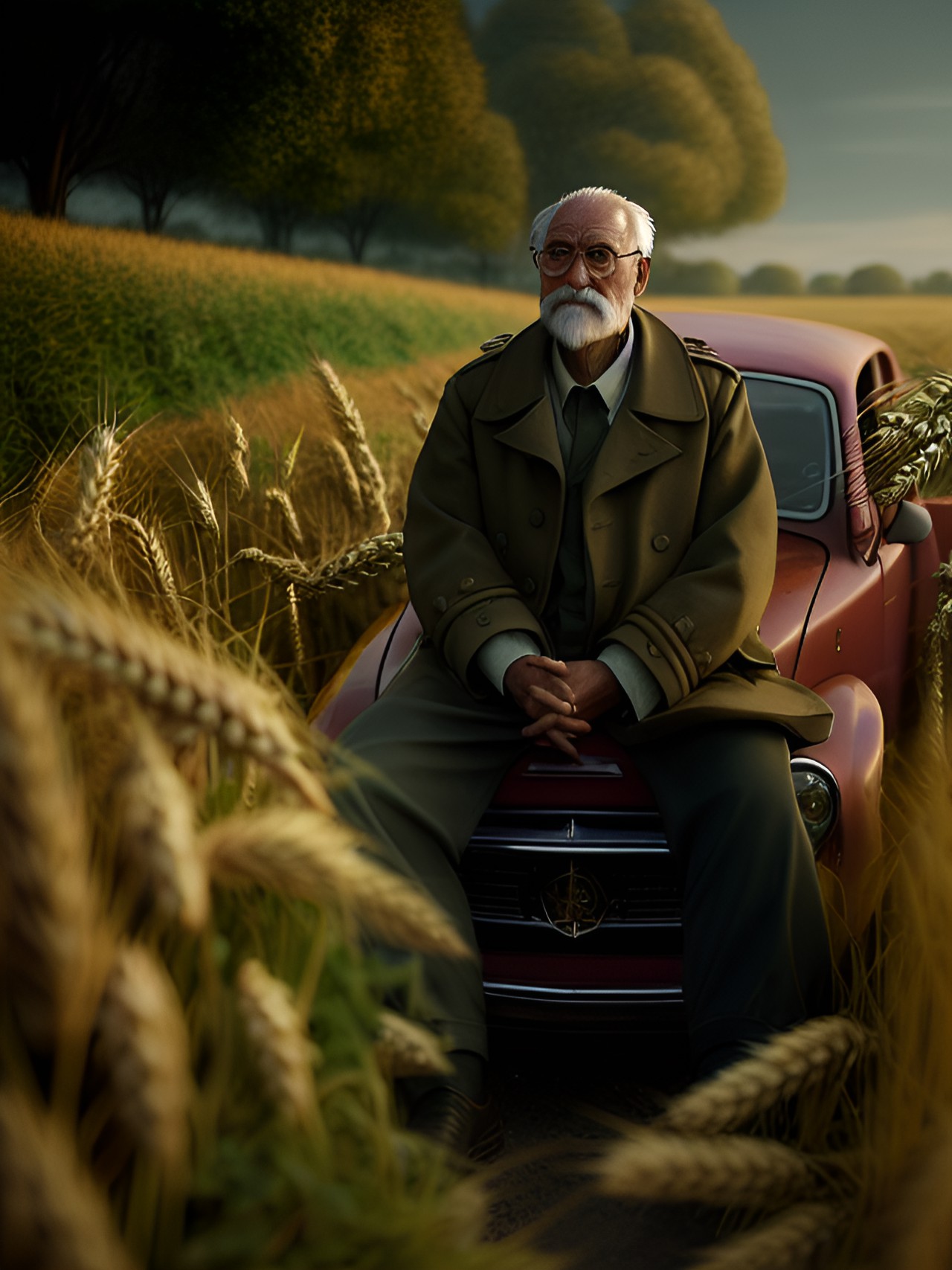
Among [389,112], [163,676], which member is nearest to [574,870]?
[163,676]

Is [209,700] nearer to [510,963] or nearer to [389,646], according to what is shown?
[510,963]

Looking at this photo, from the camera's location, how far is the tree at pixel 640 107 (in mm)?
22328

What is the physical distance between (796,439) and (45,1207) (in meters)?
3.42

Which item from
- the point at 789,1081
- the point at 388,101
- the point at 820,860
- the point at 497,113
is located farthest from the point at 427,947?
the point at 497,113

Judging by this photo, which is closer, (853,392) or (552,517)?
(552,517)

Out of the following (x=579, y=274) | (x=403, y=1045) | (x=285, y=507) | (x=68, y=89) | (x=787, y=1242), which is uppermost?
(x=68, y=89)

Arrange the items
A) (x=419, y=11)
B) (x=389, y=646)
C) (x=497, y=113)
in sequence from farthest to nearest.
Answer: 1. (x=497, y=113)
2. (x=419, y=11)
3. (x=389, y=646)

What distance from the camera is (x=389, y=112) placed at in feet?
57.6

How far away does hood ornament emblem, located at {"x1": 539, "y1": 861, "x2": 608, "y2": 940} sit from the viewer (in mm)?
2752

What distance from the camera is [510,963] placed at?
9.25 ft

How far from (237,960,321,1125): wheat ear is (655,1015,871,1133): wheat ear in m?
0.59

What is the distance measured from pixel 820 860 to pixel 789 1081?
106 centimetres

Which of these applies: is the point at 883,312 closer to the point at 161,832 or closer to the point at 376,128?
the point at 376,128

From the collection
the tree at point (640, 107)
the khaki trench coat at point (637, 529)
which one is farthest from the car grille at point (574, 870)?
the tree at point (640, 107)
